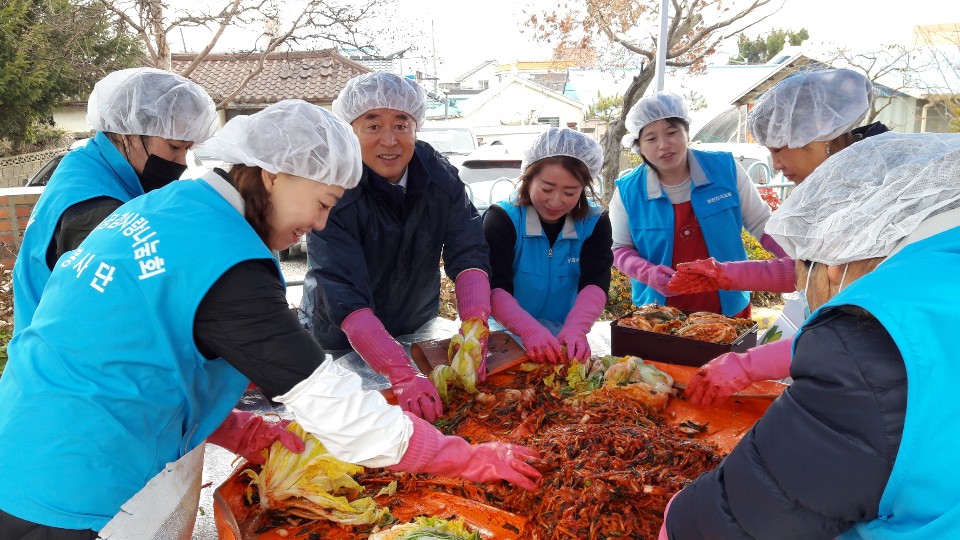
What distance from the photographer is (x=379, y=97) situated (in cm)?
301

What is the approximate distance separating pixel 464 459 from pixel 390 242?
1434 mm

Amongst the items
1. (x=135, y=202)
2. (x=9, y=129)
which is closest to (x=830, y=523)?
(x=135, y=202)

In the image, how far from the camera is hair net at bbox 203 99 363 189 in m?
1.75

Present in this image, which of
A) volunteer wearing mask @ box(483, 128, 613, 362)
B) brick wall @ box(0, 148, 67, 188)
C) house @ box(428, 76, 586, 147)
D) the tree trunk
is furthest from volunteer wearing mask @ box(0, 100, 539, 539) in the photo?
house @ box(428, 76, 586, 147)

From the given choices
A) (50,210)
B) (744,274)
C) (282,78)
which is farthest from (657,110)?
(282,78)

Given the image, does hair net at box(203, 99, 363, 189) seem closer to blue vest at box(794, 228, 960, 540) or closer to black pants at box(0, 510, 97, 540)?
black pants at box(0, 510, 97, 540)

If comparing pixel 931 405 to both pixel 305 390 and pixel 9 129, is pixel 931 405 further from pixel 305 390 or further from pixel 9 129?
pixel 9 129

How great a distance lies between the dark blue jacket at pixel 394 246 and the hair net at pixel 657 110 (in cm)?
117

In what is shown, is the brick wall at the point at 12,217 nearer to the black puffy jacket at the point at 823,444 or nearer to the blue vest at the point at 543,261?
the blue vest at the point at 543,261

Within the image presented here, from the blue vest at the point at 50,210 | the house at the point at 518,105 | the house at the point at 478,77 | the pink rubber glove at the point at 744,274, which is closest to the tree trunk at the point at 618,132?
the pink rubber glove at the point at 744,274

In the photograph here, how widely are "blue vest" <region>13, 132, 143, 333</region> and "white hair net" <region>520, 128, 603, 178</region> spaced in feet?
6.45

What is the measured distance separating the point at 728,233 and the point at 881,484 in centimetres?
273

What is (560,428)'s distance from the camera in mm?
2271

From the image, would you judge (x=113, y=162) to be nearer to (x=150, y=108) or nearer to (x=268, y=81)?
(x=150, y=108)
